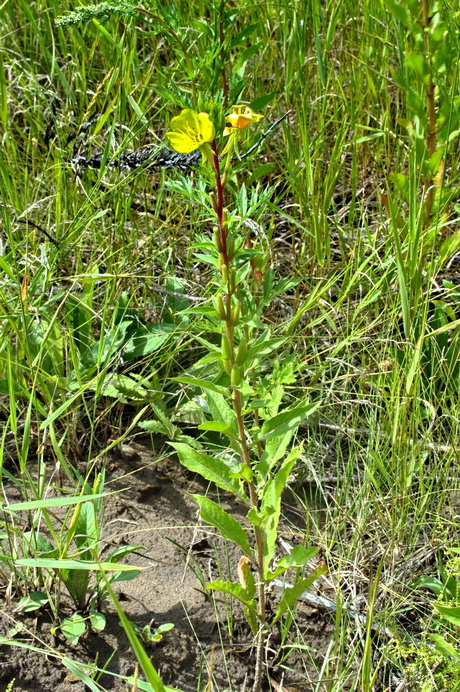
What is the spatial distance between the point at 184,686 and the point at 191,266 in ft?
4.01

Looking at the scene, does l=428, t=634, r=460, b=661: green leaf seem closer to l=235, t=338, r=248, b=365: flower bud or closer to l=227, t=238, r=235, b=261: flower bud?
l=235, t=338, r=248, b=365: flower bud

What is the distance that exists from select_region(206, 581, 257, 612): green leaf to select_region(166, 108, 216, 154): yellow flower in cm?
76

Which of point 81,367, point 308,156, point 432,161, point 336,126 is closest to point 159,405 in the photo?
point 81,367

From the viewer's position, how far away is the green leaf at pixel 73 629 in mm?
1317

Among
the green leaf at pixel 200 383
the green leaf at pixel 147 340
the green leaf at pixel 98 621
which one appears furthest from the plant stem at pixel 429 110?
the green leaf at pixel 98 621

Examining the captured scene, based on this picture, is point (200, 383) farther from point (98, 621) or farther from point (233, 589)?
point (98, 621)

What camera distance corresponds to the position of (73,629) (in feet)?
4.37

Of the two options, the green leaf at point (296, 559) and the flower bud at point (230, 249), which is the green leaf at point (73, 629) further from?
the flower bud at point (230, 249)

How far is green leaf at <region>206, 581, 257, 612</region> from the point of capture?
124cm

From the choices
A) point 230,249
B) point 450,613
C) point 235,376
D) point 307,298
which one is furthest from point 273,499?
point 307,298

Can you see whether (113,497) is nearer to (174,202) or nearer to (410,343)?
(410,343)

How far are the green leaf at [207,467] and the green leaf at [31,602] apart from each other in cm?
43

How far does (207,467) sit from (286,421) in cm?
18

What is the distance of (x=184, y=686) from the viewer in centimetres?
132
